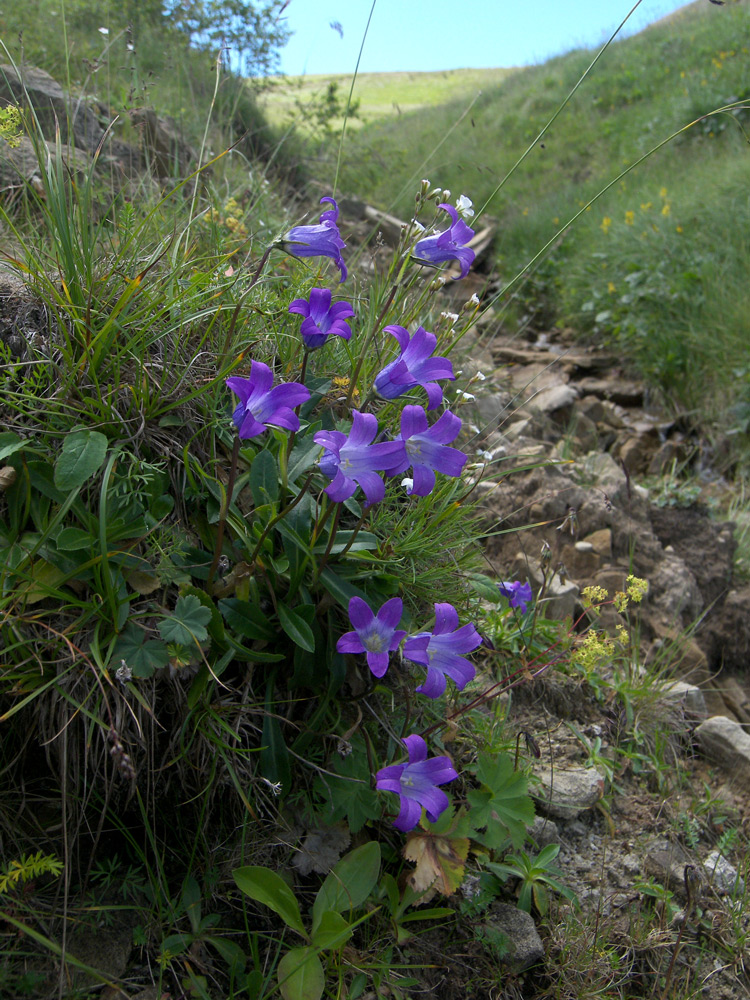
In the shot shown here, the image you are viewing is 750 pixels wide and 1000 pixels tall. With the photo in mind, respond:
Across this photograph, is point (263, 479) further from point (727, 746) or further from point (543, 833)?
point (727, 746)

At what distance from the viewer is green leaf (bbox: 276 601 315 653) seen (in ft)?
4.60

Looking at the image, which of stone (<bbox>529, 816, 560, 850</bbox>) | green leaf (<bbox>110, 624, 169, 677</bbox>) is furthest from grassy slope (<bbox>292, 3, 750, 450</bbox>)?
stone (<bbox>529, 816, 560, 850</bbox>)

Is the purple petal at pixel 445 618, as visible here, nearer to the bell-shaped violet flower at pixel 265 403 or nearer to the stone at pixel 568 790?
the bell-shaped violet flower at pixel 265 403

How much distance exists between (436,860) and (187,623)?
0.77 metres

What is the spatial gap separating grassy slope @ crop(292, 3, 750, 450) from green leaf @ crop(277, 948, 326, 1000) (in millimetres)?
2392

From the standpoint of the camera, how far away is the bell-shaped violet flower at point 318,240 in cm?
149

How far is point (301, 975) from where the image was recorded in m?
1.32

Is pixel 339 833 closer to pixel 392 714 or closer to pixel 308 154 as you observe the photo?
pixel 392 714

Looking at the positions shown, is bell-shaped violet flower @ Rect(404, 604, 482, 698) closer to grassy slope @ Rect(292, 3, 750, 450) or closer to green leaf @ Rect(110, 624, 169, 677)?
green leaf @ Rect(110, 624, 169, 677)

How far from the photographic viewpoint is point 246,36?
482 centimetres

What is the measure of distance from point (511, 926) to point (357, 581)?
0.93m

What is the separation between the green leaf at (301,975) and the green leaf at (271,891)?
38mm

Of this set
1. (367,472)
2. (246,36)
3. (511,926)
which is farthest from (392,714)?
(246,36)

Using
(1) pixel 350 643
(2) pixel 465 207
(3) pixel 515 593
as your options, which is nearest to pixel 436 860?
(1) pixel 350 643
